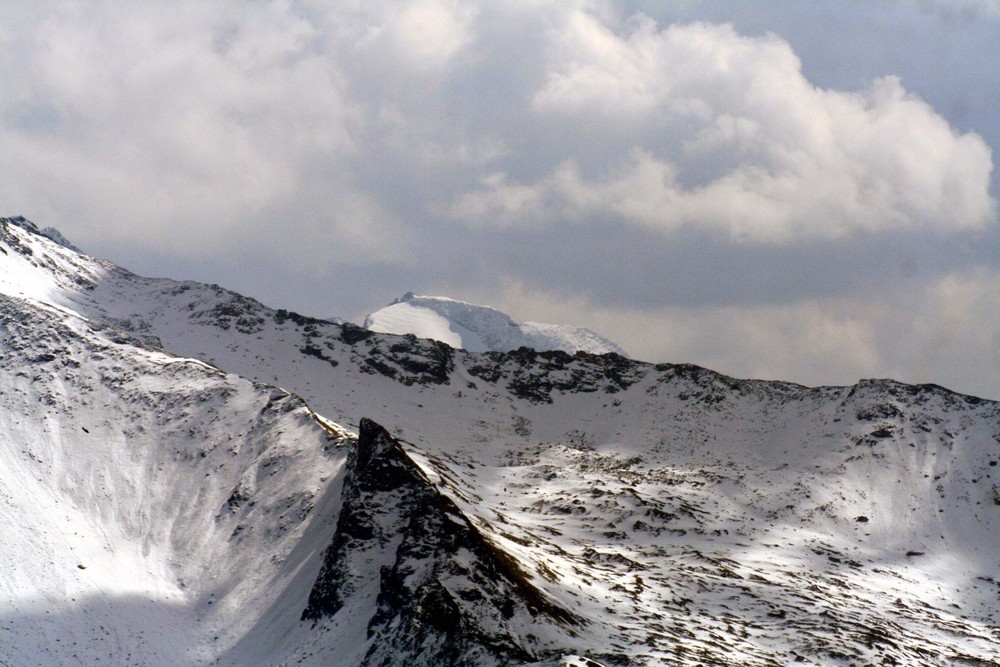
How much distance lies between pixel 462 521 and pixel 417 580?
9.62m

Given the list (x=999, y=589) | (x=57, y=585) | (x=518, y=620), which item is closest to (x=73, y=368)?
(x=57, y=585)

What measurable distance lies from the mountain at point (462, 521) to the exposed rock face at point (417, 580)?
0.87 feet

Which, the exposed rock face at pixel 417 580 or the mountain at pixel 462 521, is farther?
the mountain at pixel 462 521

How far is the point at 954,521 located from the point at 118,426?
116777 millimetres

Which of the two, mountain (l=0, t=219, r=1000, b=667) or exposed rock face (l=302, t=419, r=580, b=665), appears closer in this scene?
exposed rock face (l=302, t=419, r=580, b=665)

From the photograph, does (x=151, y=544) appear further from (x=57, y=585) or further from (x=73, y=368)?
(x=73, y=368)

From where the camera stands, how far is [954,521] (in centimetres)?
14725

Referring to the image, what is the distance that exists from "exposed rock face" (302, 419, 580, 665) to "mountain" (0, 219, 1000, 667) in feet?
0.87

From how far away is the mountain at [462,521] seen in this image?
299 feet

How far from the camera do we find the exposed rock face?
3199 inches

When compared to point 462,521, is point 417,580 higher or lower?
lower

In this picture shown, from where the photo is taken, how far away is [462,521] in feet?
319

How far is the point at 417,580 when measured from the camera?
89.0 metres

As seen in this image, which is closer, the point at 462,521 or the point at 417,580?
the point at 417,580
